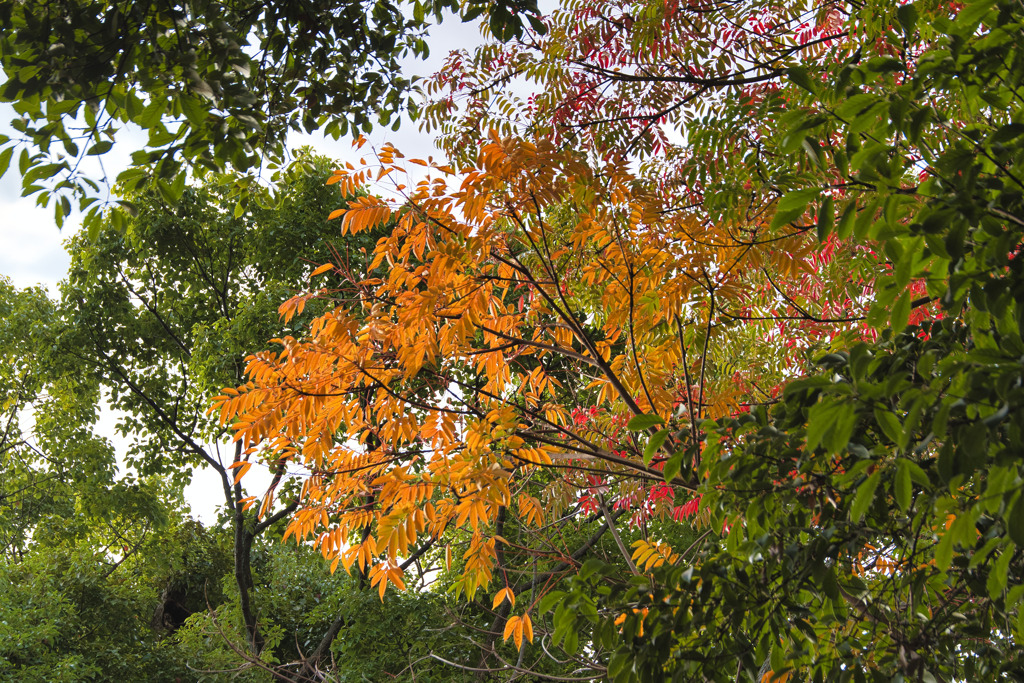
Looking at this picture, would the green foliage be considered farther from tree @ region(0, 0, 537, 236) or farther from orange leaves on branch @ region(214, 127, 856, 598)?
tree @ region(0, 0, 537, 236)

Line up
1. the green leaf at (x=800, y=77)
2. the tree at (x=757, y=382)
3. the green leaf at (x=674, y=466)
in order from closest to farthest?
1. the tree at (x=757, y=382)
2. the green leaf at (x=800, y=77)
3. the green leaf at (x=674, y=466)

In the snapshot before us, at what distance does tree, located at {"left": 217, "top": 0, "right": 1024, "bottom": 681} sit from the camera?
1.30 metres

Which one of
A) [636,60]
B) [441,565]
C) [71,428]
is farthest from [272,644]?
[636,60]

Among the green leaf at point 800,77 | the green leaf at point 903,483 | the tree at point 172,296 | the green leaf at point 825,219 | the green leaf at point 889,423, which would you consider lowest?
the green leaf at point 903,483

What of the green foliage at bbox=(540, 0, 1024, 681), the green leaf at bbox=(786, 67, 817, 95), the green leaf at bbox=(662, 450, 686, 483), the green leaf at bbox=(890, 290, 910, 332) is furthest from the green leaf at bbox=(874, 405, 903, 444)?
the green leaf at bbox=(786, 67, 817, 95)

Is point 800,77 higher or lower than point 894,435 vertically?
higher

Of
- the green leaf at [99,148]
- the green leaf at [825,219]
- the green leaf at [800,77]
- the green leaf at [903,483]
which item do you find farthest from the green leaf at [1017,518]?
the green leaf at [99,148]

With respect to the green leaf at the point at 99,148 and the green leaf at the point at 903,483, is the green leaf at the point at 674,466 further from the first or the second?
the green leaf at the point at 99,148

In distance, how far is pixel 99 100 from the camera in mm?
2186

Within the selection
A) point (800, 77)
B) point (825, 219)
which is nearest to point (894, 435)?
point (825, 219)

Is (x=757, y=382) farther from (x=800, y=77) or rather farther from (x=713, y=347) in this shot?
(x=800, y=77)

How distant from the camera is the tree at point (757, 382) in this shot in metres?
1.30

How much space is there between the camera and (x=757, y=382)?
379 centimetres

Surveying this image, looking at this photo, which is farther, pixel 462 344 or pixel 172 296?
pixel 172 296
